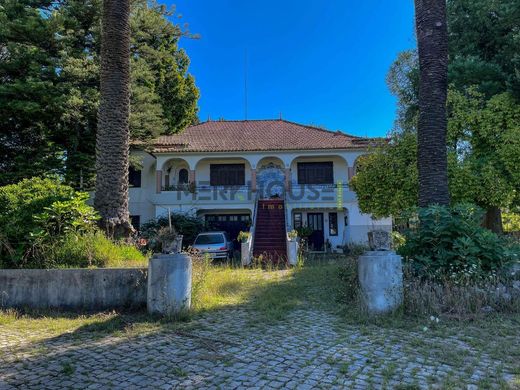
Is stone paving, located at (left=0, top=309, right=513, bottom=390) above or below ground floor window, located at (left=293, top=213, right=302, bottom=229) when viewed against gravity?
below

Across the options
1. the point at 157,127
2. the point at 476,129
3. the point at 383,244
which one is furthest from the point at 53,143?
the point at 476,129

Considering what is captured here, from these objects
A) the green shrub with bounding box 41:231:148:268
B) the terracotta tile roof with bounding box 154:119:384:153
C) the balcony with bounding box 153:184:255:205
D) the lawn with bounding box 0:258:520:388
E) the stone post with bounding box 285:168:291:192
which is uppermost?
the terracotta tile roof with bounding box 154:119:384:153

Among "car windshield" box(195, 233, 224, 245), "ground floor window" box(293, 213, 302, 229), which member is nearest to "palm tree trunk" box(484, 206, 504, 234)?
"car windshield" box(195, 233, 224, 245)

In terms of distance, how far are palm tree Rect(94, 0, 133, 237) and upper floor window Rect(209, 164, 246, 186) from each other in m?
16.3

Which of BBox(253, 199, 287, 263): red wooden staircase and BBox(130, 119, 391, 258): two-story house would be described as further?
BBox(130, 119, 391, 258): two-story house

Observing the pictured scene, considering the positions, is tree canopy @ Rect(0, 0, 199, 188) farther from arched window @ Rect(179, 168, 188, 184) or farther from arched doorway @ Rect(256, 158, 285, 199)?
arched doorway @ Rect(256, 158, 285, 199)

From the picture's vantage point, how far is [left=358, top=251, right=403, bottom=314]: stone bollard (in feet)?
21.1

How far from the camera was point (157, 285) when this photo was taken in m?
6.60

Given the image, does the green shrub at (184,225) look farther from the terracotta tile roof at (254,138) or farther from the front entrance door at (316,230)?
the front entrance door at (316,230)

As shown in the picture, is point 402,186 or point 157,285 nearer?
point 157,285

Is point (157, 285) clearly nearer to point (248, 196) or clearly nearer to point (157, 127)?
point (157, 127)

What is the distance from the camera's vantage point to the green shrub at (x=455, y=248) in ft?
23.1

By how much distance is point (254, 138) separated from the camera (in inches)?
1053

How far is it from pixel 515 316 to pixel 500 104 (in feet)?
30.7
